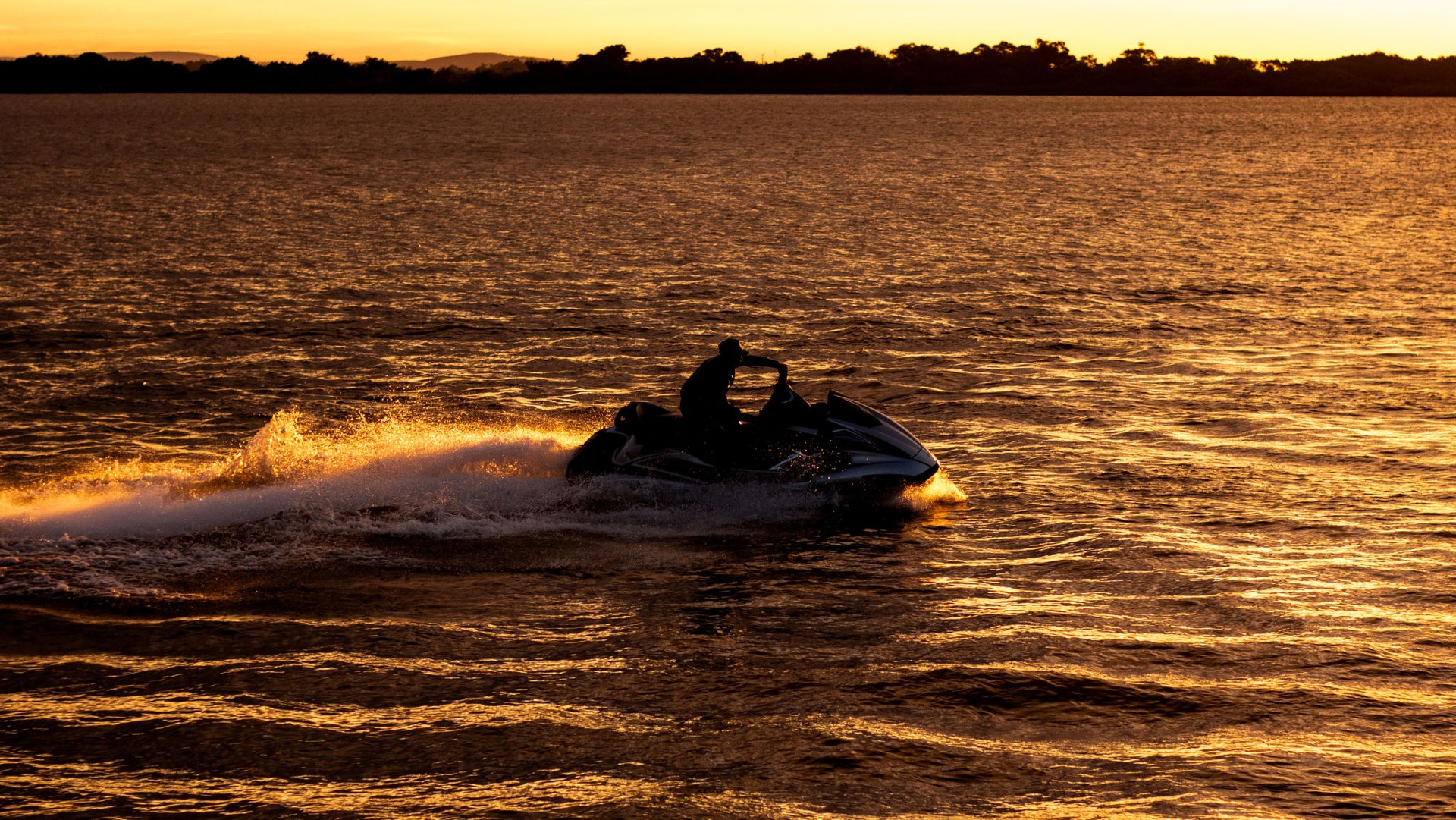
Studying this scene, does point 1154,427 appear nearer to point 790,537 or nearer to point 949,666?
point 790,537

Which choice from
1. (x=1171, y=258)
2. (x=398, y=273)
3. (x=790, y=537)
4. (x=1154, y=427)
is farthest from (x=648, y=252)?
(x=790, y=537)

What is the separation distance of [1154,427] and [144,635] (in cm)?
1304

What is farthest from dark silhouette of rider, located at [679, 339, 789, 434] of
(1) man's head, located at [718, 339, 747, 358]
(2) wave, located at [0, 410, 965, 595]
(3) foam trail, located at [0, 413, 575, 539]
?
(3) foam trail, located at [0, 413, 575, 539]

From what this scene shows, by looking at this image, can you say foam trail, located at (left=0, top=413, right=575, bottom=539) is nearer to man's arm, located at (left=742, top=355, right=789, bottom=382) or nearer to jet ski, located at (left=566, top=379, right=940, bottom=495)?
jet ski, located at (left=566, top=379, right=940, bottom=495)

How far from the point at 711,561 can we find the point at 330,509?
13.2 ft

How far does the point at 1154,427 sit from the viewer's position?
60.0 ft

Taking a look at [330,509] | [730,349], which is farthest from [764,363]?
[330,509]

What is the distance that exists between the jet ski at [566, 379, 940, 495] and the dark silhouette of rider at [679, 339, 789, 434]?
9 centimetres

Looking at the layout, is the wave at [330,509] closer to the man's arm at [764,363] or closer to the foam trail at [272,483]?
the foam trail at [272,483]

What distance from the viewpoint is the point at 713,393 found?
1345cm

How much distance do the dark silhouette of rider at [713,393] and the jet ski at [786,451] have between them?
0.09 meters

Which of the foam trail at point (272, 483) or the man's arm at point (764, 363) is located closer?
the foam trail at point (272, 483)

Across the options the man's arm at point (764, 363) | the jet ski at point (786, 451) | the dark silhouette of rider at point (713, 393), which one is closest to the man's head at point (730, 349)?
the dark silhouette of rider at point (713, 393)

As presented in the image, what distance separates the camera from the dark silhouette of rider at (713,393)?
13.4 meters
